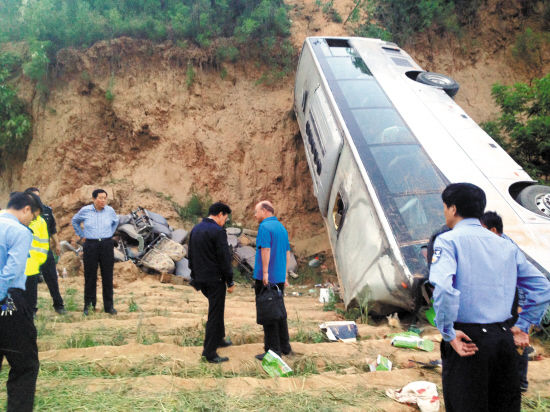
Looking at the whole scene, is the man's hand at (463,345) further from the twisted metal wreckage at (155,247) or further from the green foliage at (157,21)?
→ the green foliage at (157,21)

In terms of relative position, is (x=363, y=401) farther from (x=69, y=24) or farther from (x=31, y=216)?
(x=69, y=24)

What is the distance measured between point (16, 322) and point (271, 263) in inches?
81.9

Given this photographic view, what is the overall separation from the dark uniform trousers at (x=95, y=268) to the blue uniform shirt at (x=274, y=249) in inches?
97.6

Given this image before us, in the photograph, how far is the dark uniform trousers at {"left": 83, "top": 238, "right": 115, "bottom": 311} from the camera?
5.27 m

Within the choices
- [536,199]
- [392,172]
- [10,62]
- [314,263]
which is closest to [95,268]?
[392,172]

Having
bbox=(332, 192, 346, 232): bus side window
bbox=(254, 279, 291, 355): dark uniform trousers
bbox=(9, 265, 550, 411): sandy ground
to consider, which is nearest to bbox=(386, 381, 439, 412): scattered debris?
bbox=(9, 265, 550, 411): sandy ground

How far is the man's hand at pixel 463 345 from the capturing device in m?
1.97

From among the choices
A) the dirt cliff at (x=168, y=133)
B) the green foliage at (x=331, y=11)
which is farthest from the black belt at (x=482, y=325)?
the green foliage at (x=331, y=11)

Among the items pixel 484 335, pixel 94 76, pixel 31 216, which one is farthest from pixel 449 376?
pixel 94 76

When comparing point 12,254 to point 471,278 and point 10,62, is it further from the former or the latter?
point 10,62

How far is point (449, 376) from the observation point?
2.09 meters

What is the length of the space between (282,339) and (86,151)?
9.66 meters

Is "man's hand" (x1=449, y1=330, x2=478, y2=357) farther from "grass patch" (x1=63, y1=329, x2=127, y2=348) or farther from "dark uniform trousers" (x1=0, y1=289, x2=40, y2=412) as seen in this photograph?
"grass patch" (x1=63, y1=329, x2=127, y2=348)

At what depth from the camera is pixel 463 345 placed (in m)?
1.98
